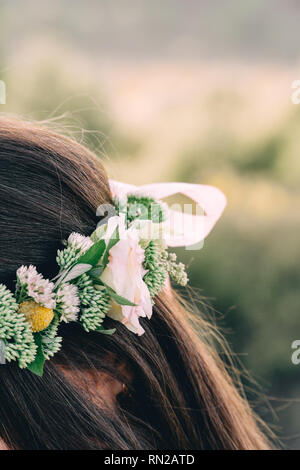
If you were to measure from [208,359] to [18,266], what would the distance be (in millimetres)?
458

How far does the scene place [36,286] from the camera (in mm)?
839

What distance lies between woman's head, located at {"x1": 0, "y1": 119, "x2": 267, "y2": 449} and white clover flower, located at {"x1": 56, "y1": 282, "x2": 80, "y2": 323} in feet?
0.18

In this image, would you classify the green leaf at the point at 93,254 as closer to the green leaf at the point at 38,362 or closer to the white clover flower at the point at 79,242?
the white clover flower at the point at 79,242

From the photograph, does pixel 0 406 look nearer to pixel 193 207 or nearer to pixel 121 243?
pixel 121 243

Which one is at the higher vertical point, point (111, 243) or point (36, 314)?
point (111, 243)

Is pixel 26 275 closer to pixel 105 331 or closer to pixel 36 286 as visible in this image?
pixel 36 286

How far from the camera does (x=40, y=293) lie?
2.76 feet

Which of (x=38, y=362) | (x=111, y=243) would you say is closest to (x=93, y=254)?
(x=111, y=243)

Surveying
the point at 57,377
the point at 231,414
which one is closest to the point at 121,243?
the point at 57,377

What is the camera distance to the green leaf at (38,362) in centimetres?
83

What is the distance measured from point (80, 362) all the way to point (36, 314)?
0.16 m

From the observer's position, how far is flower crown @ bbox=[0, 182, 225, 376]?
2.72 feet

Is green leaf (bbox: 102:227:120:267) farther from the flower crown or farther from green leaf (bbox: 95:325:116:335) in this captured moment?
green leaf (bbox: 95:325:116:335)

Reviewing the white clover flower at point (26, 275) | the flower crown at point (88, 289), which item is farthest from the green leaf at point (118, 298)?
the white clover flower at point (26, 275)
